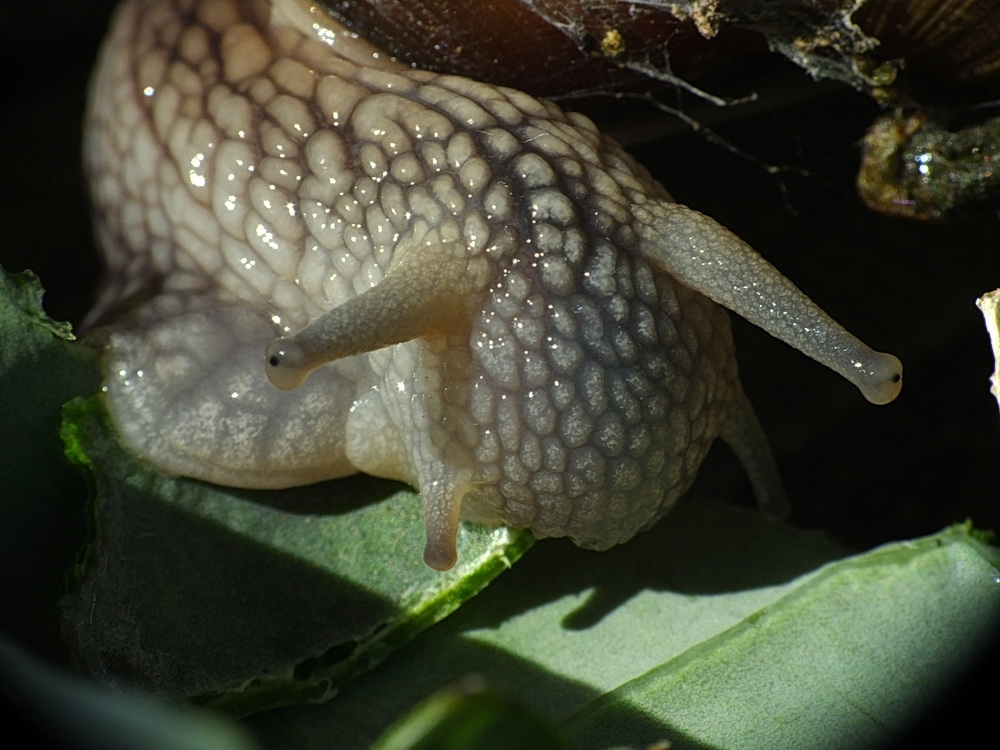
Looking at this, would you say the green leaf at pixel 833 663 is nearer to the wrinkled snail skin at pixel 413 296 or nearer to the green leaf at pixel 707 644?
the green leaf at pixel 707 644

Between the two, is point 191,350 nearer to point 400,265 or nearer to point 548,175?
point 400,265

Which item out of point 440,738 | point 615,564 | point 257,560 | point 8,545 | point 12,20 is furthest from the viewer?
point 12,20

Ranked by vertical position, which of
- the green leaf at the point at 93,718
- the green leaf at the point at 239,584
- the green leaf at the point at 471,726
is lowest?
the green leaf at the point at 239,584

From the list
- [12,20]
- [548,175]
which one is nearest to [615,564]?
[548,175]

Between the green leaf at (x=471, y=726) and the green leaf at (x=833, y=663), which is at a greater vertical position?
the green leaf at (x=471, y=726)

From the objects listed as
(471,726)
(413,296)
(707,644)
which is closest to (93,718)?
(471,726)

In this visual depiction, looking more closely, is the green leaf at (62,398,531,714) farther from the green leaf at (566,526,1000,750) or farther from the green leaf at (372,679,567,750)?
the green leaf at (372,679,567,750)

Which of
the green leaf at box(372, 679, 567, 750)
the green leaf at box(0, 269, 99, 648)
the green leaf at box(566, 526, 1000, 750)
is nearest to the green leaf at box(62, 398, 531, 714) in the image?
the green leaf at box(0, 269, 99, 648)

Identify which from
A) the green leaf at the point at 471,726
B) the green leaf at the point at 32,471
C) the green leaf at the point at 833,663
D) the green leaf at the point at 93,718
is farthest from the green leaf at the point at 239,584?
the green leaf at the point at 471,726
